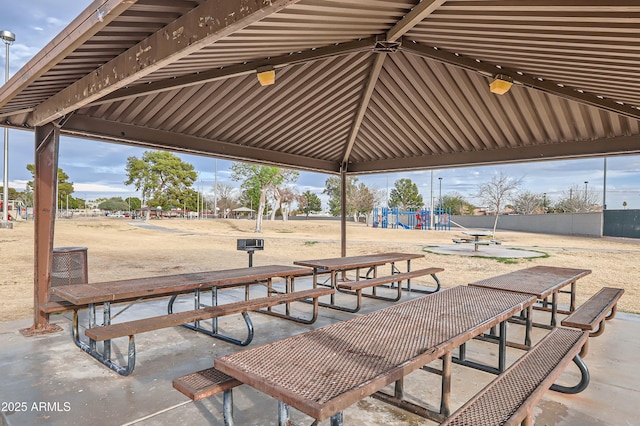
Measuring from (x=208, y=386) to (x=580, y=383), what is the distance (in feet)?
8.05

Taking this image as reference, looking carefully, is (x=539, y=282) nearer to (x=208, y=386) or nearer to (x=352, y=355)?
(x=352, y=355)

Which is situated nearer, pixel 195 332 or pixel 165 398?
pixel 165 398

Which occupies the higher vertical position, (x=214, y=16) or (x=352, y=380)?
(x=214, y=16)

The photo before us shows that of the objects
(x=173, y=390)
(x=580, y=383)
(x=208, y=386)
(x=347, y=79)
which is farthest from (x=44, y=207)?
(x=580, y=383)

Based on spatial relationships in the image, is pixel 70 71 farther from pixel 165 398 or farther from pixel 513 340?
pixel 513 340

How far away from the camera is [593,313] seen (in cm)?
312

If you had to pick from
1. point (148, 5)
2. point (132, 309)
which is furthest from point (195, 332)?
point (148, 5)

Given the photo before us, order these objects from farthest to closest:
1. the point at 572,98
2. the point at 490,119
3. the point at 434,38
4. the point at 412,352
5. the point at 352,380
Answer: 1. the point at 490,119
2. the point at 572,98
3. the point at 434,38
4. the point at 412,352
5. the point at 352,380

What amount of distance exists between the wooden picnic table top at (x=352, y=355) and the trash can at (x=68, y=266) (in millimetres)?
3624

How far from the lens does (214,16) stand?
1963 mm

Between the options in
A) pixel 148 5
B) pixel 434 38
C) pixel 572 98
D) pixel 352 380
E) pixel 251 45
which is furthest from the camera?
pixel 572 98

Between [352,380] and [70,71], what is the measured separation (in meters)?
3.04

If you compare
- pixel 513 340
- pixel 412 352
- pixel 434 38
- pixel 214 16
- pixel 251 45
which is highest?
pixel 434 38

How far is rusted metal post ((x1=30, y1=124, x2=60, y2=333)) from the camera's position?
3.85 meters
